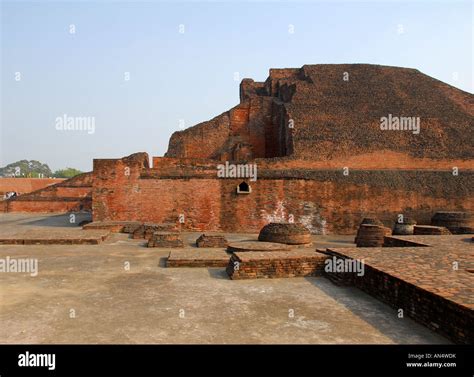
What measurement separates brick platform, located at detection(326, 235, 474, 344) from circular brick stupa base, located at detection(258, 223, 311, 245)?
3.11 m

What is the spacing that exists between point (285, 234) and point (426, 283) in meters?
5.56

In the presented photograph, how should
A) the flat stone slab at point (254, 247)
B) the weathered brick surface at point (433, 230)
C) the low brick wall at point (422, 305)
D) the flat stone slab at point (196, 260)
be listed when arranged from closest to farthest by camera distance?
the low brick wall at point (422, 305)
the flat stone slab at point (196, 260)
the flat stone slab at point (254, 247)
the weathered brick surface at point (433, 230)

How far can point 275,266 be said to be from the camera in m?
5.94

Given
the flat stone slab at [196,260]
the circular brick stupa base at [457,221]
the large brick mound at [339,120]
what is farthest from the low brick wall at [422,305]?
the large brick mound at [339,120]

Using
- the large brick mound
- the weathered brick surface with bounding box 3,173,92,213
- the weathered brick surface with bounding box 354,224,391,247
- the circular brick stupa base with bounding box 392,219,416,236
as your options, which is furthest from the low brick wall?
the weathered brick surface with bounding box 3,173,92,213

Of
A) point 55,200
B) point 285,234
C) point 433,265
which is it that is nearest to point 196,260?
point 285,234

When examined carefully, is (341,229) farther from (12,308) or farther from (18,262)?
(12,308)

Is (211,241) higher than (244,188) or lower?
lower

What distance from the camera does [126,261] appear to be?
7.27 meters

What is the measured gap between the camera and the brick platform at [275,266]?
5.84m

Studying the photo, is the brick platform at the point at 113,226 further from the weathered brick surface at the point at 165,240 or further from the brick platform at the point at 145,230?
the weathered brick surface at the point at 165,240

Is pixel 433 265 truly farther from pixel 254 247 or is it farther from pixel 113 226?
pixel 113 226

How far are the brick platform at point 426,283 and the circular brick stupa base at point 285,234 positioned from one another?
10.2ft
